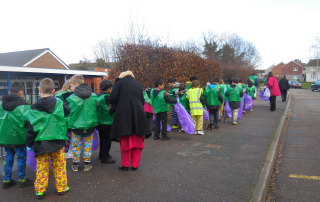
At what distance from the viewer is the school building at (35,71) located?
999 inches

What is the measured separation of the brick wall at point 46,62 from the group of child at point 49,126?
3415 cm

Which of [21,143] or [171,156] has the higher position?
[21,143]

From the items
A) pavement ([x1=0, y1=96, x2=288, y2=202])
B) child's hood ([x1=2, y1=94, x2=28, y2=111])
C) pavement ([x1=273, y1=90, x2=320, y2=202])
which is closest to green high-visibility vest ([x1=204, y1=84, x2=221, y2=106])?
pavement ([x1=0, y1=96, x2=288, y2=202])

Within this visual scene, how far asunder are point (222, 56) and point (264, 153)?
35555 mm

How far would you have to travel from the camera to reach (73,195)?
3869 mm

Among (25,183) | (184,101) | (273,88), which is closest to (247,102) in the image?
(273,88)

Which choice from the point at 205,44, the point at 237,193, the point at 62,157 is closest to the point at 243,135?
the point at 237,193

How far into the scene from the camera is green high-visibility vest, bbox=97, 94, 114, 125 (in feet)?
16.6

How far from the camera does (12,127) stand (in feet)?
13.4

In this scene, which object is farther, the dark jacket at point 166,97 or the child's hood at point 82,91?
the dark jacket at point 166,97

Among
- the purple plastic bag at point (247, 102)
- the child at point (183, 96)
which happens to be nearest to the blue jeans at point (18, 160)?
the child at point (183, 96)

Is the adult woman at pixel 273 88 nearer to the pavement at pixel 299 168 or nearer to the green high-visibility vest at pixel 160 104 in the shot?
the pavement at pixel 299 168

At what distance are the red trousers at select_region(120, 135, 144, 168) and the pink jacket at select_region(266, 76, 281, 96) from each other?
10394 millimetres

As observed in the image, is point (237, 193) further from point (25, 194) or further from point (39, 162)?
point (25, 194)
